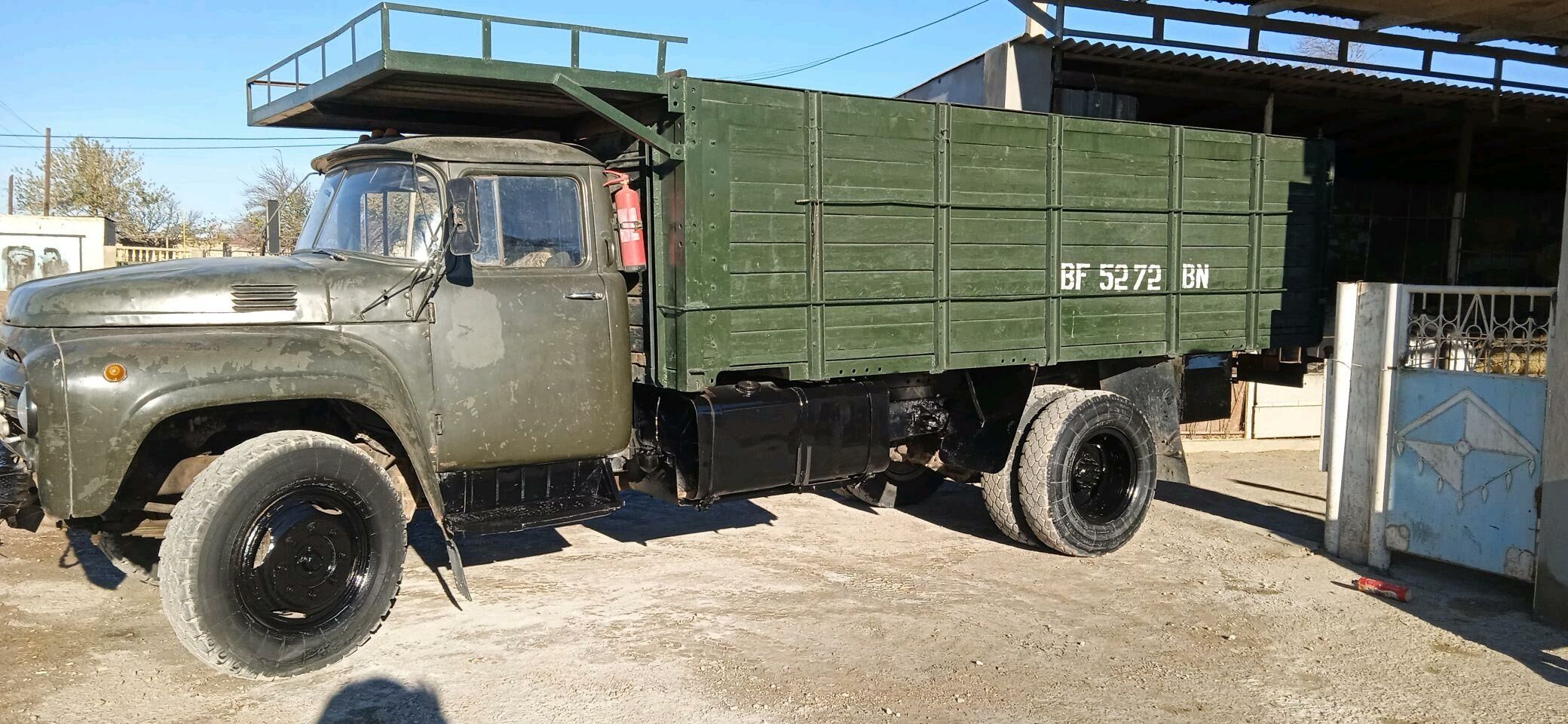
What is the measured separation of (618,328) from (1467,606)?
4.56 metres

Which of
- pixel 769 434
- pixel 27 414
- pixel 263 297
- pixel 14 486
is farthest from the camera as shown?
pixel 769 434

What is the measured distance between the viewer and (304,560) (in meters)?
4.47

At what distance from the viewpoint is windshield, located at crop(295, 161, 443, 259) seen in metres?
4.96

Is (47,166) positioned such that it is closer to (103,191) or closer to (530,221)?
(103,191)

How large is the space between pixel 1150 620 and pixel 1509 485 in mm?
2115

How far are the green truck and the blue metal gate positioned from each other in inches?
48.5

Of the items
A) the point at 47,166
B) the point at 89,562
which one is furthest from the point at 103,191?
the point at 89,562

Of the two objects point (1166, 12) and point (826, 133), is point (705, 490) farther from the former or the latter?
point (1166, 12)

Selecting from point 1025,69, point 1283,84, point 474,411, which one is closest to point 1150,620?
point 474,411

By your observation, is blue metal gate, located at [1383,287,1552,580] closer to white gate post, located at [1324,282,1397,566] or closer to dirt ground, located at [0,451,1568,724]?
white gate post, located at [1324,282,1397,566]

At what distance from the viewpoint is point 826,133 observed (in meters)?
5.70

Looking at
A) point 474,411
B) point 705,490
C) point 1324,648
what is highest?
point 474,411

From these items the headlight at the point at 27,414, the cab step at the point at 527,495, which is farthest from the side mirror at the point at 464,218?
the headlight at the point at 27,414

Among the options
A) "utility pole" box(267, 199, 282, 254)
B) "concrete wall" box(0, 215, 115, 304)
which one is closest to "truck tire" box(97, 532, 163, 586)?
"utility pole" box(267, 199, 282, 254)
